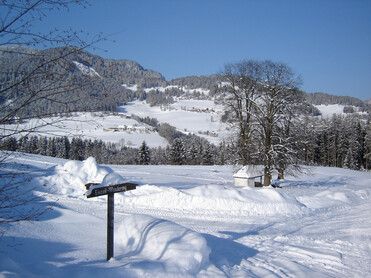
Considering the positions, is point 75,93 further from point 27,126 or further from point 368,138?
point 368,138

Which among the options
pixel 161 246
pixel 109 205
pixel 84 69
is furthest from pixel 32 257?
pixel 84 69

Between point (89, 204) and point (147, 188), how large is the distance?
10.9 ft

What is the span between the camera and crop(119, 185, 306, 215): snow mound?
1293 cm

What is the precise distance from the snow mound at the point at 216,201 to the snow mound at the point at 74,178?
391 cm

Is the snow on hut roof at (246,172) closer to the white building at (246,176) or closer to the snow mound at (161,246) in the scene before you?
the white building at (246,176)

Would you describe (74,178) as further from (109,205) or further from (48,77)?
(48,77)

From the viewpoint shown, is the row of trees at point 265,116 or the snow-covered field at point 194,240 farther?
the row of trees at point 265,116

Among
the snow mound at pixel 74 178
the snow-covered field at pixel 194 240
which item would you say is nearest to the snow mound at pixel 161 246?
the snow-covered field at pixel 194 240

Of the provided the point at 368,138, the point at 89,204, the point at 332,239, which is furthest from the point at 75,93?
the point at 368,138

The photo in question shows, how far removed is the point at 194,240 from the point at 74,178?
552 inches

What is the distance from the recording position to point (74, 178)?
17.7m

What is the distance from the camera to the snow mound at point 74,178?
16.1 meters

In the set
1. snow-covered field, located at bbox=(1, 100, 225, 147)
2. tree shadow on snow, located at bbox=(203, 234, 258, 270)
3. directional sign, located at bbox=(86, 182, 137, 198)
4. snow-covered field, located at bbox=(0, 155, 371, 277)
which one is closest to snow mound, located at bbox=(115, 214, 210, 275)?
snow-covered field, located at bbox=(0, 155, 371, 277)

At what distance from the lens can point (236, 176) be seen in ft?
69.4
